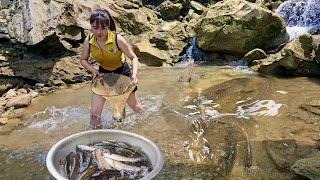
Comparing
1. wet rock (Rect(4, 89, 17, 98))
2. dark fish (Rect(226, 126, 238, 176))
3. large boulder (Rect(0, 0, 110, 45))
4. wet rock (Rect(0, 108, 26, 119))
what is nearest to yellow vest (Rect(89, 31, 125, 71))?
dark fish (Rect(226, 126, 238, 176))

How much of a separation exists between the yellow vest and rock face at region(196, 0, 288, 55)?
5.70 m

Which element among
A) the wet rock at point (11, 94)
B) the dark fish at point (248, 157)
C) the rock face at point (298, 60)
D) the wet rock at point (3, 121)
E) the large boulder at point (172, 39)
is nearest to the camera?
the dark fish at point (248, 157)

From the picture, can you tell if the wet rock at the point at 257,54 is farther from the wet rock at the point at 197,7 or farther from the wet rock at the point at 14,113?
the wet rock at the point at 14,113

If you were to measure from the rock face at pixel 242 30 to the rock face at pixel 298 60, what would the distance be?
1397mm

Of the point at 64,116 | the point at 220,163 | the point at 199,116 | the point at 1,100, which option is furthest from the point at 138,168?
the point at 1,100

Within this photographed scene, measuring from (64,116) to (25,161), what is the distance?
1676mm

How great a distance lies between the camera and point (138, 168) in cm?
301

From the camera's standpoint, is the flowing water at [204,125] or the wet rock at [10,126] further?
the wet rock at [10,126]

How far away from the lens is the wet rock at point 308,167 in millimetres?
3664

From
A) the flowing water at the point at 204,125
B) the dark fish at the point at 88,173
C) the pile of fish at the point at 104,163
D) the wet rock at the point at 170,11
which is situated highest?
the wet rock at the point at 170,11

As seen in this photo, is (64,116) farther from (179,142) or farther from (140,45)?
(140,45)

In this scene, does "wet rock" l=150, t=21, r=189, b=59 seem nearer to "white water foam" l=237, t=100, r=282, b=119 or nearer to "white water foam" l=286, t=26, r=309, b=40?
"white water foam" l=286, t=26, r=309, b=40

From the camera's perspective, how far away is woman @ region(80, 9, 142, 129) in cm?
405

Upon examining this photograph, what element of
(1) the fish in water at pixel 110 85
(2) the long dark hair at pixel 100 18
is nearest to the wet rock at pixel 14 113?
(1) the fish in water at pixel 110 85
